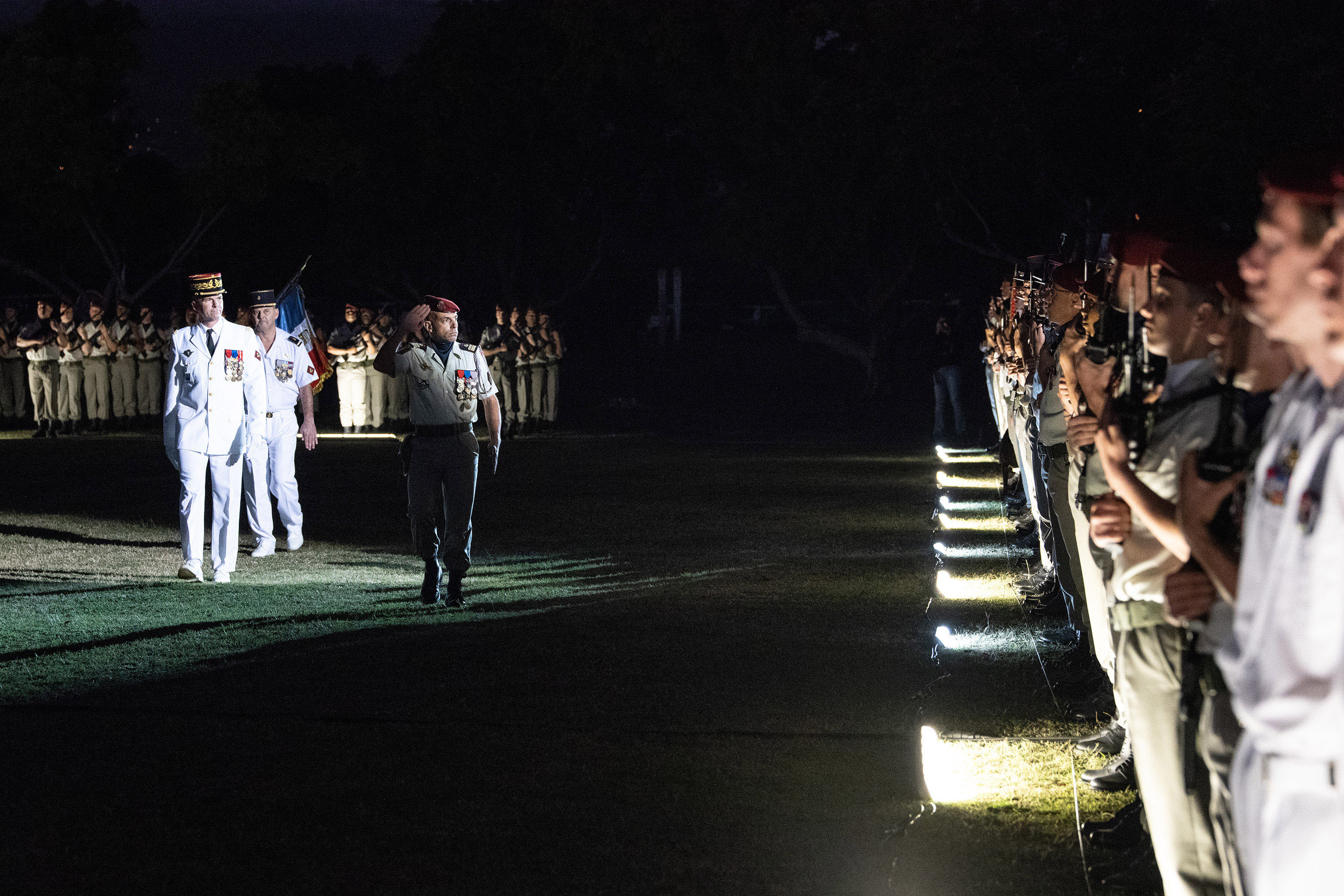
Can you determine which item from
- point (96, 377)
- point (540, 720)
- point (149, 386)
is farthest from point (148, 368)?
point (540, 720)

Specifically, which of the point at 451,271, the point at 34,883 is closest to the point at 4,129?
the point at 451,271

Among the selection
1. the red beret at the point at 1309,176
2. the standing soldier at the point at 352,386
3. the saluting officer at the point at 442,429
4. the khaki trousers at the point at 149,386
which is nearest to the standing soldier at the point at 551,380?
the standing soldier at the point at 352,386

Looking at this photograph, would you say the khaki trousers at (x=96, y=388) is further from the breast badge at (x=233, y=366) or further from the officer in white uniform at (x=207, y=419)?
the breast badge at (x=233, y=366)

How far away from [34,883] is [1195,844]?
3.71m

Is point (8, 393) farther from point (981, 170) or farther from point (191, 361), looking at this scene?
point (191, 361)

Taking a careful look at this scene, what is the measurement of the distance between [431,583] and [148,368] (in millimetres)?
23146

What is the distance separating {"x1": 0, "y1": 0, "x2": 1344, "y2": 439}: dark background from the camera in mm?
37562

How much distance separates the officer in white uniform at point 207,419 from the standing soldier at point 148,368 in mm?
20302

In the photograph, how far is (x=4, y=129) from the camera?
1649 inches

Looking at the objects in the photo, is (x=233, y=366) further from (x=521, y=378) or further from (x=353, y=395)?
(x=353, y=395)

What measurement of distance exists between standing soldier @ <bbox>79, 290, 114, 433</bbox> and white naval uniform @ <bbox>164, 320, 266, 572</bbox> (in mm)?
19138

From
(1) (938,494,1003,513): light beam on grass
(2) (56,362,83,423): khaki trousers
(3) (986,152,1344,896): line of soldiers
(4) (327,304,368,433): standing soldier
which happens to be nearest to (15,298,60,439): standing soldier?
(2) (56,362,83,423): khaki trousers

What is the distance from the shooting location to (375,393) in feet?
103

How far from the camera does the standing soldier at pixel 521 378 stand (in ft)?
100
